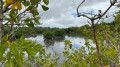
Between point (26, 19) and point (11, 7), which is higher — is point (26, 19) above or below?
below

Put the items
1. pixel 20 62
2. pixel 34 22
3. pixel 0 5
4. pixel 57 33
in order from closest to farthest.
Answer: pixel 20 62
pixel 0 5
pixel 34 22
pixel 57 33

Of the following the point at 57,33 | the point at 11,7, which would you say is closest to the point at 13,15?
the point at 11,7

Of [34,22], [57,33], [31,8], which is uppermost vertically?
[31,8]

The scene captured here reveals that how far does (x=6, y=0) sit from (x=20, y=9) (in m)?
0.15

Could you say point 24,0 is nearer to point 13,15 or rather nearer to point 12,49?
point 13,15

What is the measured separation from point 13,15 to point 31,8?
0.76 feet

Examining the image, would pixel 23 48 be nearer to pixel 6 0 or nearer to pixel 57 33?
pixel 6 0

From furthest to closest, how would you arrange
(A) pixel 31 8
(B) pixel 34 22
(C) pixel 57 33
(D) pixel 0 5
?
1. (C) pixel 57 33
2. (B) pixel 34 22
3. (A) pixel 31 8
4. (D) pixel 0 5

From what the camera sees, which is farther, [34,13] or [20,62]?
[34,13]

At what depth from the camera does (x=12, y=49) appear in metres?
0.51

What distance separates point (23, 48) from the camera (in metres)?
0.57

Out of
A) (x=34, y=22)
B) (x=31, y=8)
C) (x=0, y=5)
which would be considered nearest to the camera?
(x=0, y=5)

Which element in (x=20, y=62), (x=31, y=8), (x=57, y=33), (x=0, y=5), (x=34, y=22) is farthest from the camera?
(x=57, y=33)

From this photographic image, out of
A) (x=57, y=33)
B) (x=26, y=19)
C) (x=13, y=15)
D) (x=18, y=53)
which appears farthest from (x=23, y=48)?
(x=57, y=33)
